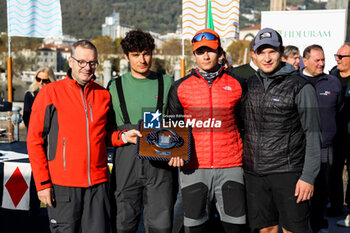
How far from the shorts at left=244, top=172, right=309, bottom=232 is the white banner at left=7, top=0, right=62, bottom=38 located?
576 cm

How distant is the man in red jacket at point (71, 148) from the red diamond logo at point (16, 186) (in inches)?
39.4

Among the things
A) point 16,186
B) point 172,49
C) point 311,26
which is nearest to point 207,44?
point 16,186

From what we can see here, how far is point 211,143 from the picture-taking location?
3.04 m

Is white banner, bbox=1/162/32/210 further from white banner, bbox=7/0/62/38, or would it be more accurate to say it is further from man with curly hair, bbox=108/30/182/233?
white banner, bbox=7/0/62/38

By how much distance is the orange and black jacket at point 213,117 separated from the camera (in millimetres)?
3033

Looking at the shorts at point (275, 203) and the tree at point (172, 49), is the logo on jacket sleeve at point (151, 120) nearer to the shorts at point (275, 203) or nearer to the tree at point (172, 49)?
the shorts at point (275, 203)

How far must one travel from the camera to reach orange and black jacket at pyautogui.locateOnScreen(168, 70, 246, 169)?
3033 millimetres

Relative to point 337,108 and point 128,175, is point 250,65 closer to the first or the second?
point 337,108

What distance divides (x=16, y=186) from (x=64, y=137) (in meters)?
1.31

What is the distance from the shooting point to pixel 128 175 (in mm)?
3162

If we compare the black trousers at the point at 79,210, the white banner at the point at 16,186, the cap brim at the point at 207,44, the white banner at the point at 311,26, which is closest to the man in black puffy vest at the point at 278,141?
the cap brim at the point at 207,44

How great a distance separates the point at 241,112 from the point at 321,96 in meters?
1.62

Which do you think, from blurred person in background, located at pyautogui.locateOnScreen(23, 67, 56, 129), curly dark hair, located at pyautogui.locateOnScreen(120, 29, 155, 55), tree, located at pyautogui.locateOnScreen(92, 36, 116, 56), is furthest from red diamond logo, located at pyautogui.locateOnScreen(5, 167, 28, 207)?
tree, located at pyautogui.locateOnScreen(92, 36, 116, 56)

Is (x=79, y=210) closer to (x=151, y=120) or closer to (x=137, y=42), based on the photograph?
(x=151, y=120)
